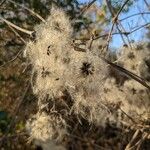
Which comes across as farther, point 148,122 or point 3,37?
point 3,37

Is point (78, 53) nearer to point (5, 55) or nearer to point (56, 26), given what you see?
point (56, 26)

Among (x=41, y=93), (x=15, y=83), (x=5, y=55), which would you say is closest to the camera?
(x=41, y=93)

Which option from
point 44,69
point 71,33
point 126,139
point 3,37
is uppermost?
point 3,37

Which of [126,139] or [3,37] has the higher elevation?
[3,37]

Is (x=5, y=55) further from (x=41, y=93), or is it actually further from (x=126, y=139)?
(x=41, y=93)

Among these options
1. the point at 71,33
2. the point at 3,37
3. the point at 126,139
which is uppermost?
the point at 3,37

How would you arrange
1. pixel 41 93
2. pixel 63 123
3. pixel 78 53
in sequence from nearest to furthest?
pixel 78 53, pixel 41 93, pixel 63 123

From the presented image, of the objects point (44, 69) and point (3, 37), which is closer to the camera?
point (44, 69)

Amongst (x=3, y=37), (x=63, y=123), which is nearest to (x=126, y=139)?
(x=3, y=37)

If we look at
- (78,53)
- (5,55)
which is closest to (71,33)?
(78,53)
